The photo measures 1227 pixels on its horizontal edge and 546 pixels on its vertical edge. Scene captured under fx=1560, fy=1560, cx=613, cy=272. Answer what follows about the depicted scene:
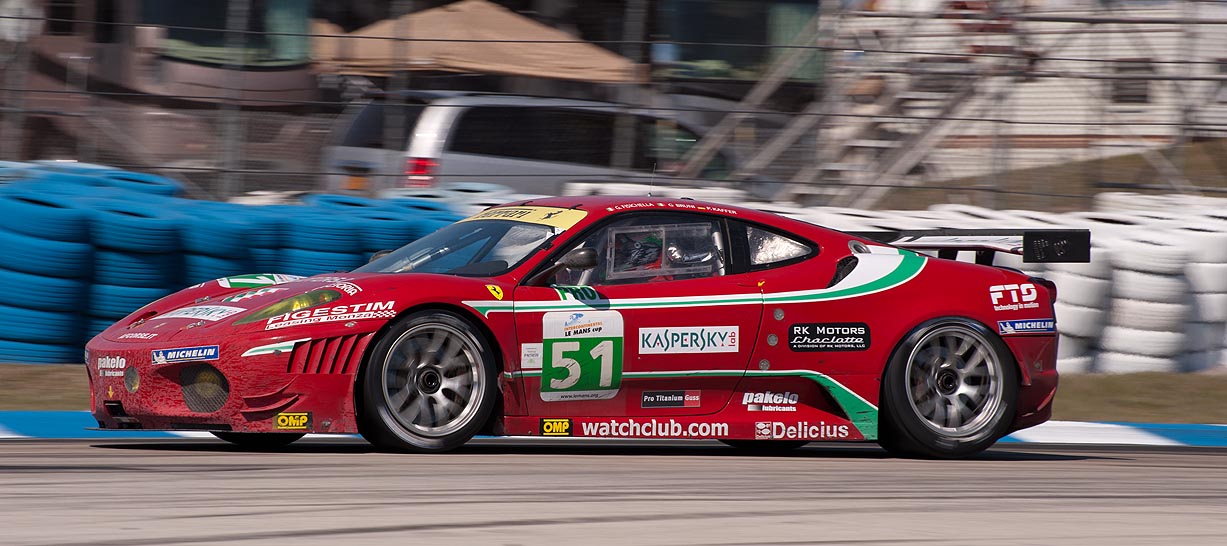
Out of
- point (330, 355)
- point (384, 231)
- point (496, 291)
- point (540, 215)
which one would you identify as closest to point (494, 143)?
point (384, 231)

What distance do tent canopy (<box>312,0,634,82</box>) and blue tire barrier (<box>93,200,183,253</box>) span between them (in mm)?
3114

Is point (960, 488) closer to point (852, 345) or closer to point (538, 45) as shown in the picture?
point (852, 345)

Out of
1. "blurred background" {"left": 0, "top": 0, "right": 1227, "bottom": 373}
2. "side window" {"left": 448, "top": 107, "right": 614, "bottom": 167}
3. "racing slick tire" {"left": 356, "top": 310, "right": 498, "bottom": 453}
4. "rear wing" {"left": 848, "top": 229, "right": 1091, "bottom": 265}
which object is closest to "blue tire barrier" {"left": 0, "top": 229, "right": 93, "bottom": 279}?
"blurred background" {"left": 0, "top": 0, "right": 1227, "bottom": 373}

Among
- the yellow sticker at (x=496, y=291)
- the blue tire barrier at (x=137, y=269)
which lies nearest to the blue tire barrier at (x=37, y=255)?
the blue tire barrier at (x=137, y=269)

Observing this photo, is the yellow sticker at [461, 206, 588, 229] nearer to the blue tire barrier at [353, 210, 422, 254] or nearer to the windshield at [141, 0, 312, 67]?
the blue tire barrier at [353, 210, 422, 254]

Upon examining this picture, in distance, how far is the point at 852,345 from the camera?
6.70 metres

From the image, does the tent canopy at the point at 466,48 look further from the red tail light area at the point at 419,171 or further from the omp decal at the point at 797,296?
the omp decal at the point at 797,296

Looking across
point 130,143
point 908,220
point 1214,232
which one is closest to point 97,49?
point 130,143

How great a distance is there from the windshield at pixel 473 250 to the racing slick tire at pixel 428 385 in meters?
0.37

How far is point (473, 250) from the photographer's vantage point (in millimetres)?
6496

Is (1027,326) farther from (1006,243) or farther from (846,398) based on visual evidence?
(846,398)

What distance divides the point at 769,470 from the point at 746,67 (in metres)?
6.32

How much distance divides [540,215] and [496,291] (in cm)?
63

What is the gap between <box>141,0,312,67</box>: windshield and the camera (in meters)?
11.3
